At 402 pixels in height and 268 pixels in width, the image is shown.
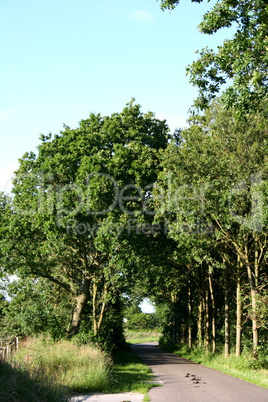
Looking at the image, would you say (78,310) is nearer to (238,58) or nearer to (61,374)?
(61,374)

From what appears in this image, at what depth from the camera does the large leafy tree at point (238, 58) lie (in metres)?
12.1

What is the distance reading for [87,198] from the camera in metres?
23.5

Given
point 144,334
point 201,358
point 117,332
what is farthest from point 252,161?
point 144,334

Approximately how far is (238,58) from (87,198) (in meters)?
12.9

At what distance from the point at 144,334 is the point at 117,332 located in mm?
67693

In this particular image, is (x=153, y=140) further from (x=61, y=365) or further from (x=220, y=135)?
A: (x=61, y=365)

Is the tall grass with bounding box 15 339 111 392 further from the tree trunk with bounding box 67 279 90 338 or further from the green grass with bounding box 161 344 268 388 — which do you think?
the tree trunk with bounding box 67 279 90 338

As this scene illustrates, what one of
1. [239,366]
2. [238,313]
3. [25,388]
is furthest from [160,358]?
[25,388]

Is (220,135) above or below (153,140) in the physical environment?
below

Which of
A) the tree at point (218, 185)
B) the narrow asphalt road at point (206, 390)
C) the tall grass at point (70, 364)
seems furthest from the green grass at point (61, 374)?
the tree at point (218, 185)

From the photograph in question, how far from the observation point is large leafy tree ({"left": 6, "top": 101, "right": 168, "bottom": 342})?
23594 millimetres

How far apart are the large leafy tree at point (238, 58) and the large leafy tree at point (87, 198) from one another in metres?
10.4

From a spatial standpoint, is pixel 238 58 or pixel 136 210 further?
pixel 136 210

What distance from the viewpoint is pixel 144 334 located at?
106625 millimetres
